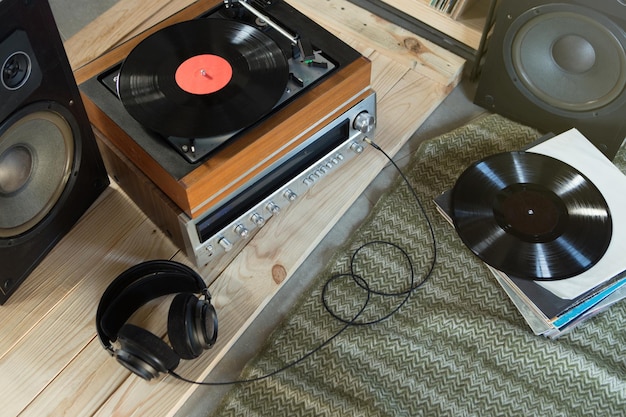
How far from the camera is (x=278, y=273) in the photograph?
1.26 metres

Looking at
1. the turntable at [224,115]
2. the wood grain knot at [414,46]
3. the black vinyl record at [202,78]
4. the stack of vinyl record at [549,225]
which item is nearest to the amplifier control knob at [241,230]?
the turntable at [224,115]

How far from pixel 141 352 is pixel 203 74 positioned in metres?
0.44

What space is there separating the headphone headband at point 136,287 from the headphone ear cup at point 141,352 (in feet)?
0.26

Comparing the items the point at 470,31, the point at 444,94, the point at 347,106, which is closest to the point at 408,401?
the point at 347,106

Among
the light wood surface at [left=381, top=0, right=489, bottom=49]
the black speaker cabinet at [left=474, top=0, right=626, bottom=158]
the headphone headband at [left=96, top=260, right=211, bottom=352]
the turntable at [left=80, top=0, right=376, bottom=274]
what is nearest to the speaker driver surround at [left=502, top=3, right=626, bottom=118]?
the black speaker cabinet at [left=474, top=0, right=626, bottom=158]

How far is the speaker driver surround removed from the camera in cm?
130

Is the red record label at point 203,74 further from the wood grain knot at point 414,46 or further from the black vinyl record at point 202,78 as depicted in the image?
the wood grain knot at point 414,46

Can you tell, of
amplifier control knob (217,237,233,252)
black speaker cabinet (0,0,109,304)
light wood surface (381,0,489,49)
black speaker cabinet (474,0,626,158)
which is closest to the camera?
black speaker cabinet (0,0,109,304)

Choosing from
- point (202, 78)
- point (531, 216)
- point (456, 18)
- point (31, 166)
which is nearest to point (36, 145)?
point (31, 166)

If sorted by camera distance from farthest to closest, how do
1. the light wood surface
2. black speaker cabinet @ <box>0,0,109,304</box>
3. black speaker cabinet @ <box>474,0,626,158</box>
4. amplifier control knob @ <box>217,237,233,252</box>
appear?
the light wood surface → black speaker cabinet @ <box>474,0,626,158</box> → amplifier control knob @ <box>217,237,233,252</box> → black speaker cabinet @ <box>0,0,109,304</box>

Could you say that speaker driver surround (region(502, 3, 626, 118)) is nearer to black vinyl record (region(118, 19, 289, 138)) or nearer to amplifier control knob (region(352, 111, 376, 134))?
amplifier control knob (region(352, 111, 376, 134))

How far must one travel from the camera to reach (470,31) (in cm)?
157

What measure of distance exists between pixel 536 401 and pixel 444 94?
2.28 feet

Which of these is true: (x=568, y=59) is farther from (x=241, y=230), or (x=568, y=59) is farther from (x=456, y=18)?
(x=241, y=230)
